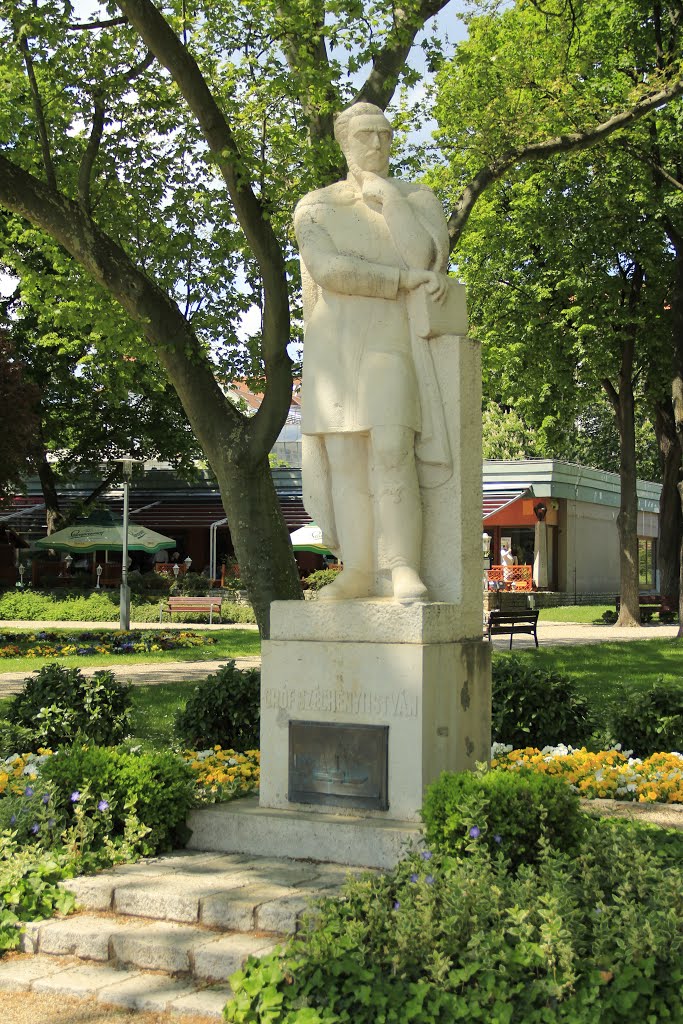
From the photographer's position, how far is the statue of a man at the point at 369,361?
625cm

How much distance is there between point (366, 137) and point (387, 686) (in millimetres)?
3072

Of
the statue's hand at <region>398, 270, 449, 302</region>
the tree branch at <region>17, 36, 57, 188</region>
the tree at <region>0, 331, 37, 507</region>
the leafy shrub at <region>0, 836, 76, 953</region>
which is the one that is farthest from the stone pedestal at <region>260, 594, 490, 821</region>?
the tree at <region>0, 331, 37, 507</region>

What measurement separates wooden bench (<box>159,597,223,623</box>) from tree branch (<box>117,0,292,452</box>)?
18286 millimetres

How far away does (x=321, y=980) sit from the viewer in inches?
162

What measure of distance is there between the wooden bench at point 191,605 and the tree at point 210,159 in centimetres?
1454

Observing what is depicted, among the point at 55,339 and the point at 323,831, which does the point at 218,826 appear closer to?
the point at 323,831

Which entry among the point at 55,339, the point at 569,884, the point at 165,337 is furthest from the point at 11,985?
the point at 55,339

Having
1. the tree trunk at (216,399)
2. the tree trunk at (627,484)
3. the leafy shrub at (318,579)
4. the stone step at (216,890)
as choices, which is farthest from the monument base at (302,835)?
the leafy shrub at (318,579)

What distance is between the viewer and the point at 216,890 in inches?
207

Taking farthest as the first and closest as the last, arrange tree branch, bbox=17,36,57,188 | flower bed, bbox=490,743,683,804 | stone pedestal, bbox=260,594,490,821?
tree branch, bbox=17,36,57,188, flower bed, bbox=490,743,683,804, stone pedestal, bbox=260,594,490,821

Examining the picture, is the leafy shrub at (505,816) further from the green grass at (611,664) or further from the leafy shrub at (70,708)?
the green grass at (611,664)

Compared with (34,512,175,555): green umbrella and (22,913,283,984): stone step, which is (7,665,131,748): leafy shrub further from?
(34,512,175,555): green umbrella

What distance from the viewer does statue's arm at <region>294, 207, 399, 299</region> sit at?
20.6ft

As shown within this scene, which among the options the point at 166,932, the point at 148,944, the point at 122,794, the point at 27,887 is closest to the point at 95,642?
the point at 122,794
